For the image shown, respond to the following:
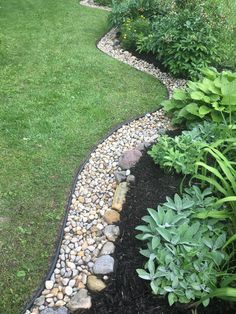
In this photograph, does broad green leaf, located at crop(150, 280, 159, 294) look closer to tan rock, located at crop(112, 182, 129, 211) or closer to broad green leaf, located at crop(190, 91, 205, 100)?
tan rock, located at crop(112, 182, 129, 211)

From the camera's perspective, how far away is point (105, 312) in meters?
2.43

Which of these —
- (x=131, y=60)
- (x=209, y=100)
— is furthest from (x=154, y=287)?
(x=131, y=60)

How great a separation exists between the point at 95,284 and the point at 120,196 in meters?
0.96

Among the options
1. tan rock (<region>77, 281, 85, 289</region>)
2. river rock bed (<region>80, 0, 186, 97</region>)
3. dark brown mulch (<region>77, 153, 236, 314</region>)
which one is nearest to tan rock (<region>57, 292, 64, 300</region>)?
tan rock (<region>77, 281, 85, 289</region>)

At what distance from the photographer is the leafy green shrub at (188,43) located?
5.57 m

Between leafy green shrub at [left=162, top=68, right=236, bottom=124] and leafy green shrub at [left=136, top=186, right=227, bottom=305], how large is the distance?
5.00 feet

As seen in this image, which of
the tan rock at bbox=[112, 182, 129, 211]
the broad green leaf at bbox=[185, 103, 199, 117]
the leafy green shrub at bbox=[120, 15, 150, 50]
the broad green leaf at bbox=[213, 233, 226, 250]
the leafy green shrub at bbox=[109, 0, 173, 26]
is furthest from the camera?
the leafy green shrub at bbox=[109, 0, 173, 26]

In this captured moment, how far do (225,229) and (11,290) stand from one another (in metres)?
1.67

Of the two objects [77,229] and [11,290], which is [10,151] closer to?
[77,229]

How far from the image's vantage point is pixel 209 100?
4.13 metres

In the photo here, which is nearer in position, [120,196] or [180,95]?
[120,196]

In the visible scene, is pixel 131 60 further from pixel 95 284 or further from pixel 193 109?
pixel 95 284

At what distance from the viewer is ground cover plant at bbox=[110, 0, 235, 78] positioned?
18.4 ft

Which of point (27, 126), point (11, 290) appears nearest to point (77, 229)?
point (11, 290)
